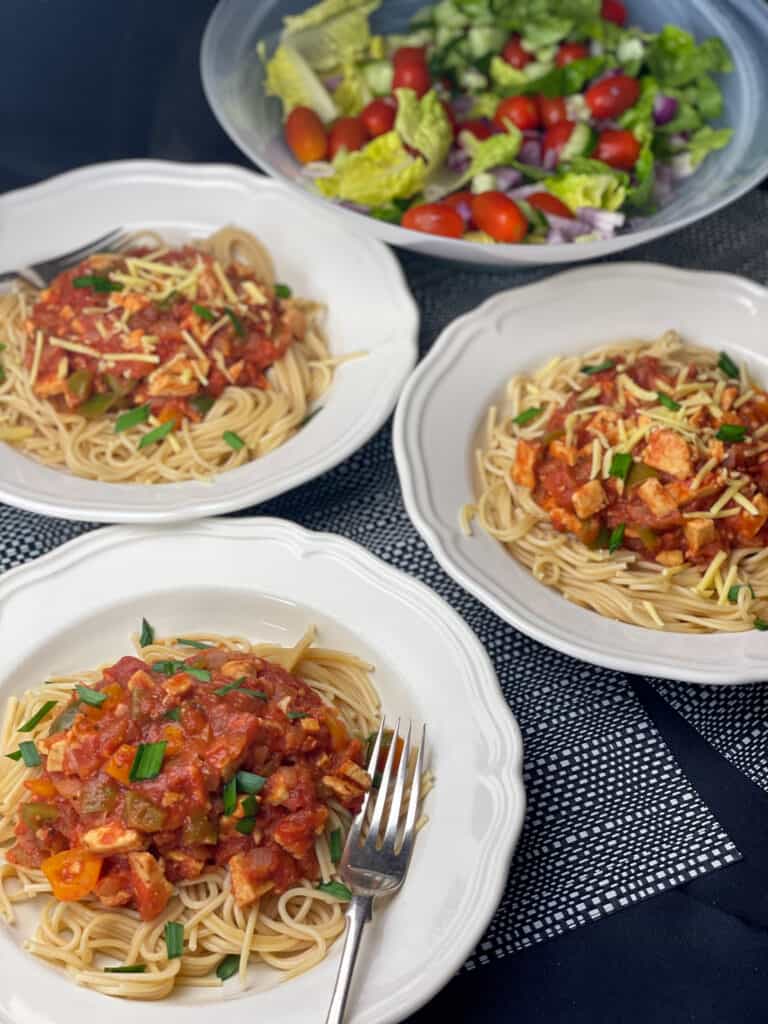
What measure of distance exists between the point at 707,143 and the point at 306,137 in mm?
1804

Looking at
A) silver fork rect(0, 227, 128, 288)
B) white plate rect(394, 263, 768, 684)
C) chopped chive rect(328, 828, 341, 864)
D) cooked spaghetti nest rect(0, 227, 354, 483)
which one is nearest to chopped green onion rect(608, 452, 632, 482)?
white plate rect(394, 263, 768, 684)

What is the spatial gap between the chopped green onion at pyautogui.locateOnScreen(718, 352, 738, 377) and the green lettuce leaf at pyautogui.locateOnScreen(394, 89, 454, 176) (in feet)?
5.09

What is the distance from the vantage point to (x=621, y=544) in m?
3.79

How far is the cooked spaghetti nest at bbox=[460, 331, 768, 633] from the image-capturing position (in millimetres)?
3600

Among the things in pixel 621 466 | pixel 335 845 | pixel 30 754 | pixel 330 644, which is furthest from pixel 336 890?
pixel 621 466

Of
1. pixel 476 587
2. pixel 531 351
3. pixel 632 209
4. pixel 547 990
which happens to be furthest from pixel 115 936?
pixel 632 209

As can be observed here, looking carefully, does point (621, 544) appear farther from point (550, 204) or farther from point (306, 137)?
point (306, 137)

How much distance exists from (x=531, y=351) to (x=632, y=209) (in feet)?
3.29

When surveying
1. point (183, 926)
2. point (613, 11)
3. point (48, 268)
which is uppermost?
point (613, 11)

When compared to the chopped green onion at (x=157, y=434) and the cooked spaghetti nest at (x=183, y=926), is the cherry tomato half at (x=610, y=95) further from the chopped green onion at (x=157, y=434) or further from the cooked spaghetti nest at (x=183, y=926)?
the cooked spaghetti nest at (x=183, y=926)

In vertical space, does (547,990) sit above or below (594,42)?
below

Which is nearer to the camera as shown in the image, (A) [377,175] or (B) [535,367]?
(B) [535,367]

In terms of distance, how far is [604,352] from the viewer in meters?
4.28

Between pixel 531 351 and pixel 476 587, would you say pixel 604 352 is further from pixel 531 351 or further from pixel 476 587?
pixel 476 587
